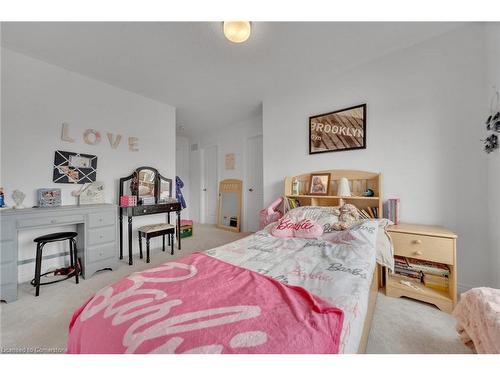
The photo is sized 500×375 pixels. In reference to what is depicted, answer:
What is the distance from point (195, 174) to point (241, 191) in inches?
73.3

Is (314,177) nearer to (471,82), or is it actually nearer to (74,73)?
(471,82)

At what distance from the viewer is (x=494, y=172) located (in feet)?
5.40

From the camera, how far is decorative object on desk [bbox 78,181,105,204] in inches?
99.8

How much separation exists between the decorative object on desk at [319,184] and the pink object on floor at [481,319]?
1555mm

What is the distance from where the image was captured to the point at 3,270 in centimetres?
174

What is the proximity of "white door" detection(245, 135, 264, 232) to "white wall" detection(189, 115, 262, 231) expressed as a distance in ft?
0.33

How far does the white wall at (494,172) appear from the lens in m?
1.60

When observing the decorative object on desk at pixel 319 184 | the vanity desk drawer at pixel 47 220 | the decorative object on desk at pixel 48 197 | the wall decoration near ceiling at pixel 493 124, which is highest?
the wall decoration near ceiling at pixel 493 124

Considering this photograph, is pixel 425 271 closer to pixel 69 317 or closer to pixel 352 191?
pixel 352 191

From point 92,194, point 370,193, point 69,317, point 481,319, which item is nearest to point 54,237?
point 92,194

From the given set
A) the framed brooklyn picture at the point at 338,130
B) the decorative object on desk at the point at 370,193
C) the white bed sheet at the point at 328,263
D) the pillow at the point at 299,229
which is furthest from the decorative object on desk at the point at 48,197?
the decorative object on desk at the point at 370,193

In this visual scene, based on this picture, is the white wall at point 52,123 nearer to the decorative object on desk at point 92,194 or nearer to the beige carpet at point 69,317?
the decorative object on desk at point 92,194
